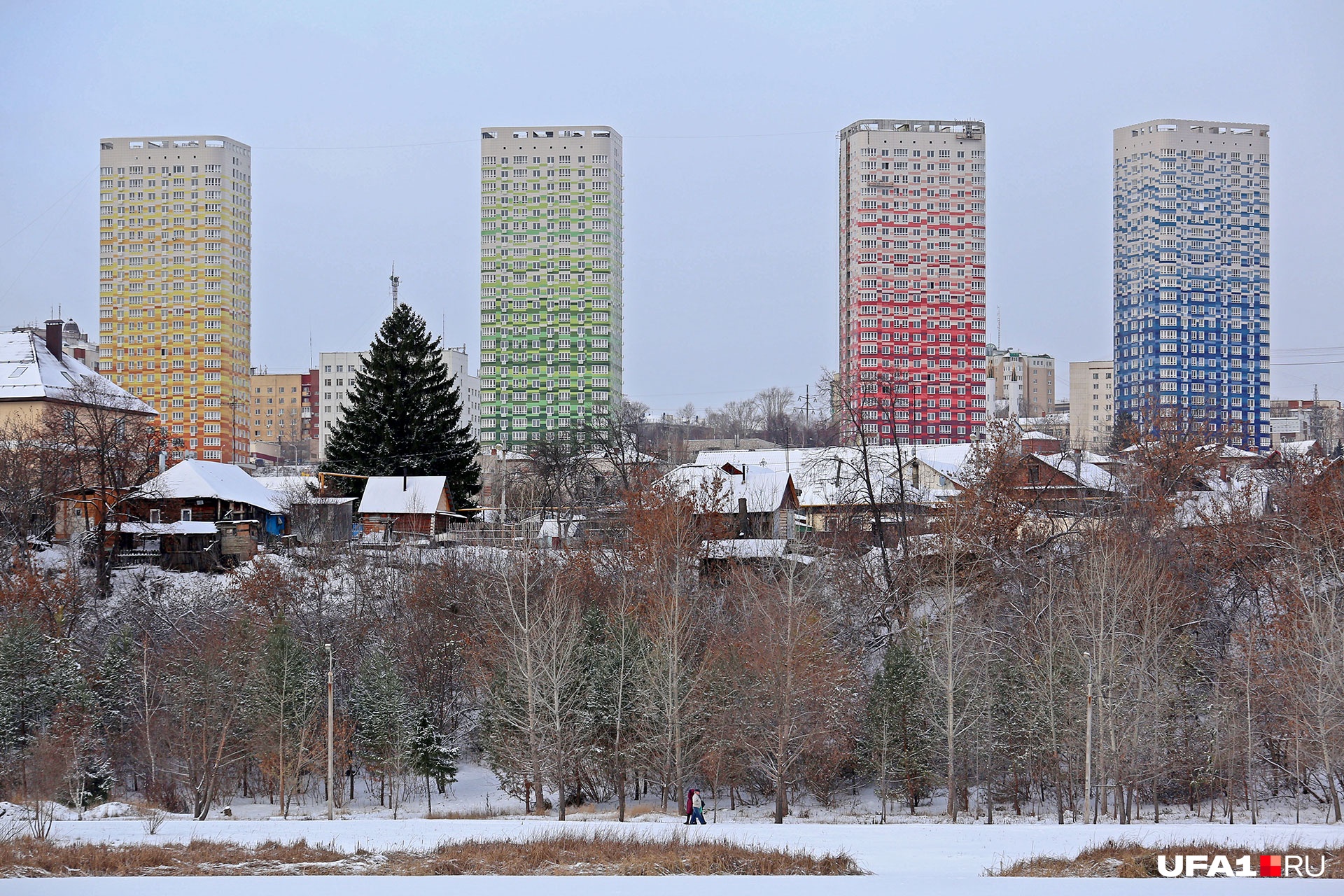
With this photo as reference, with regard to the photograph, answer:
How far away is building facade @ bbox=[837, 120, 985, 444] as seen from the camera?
113000mm

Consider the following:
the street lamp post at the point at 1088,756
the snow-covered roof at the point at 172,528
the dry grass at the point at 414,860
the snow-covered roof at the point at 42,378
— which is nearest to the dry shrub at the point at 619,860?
the dry grass at the point at 414,860

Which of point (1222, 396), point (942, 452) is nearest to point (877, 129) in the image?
point (1222, 396)

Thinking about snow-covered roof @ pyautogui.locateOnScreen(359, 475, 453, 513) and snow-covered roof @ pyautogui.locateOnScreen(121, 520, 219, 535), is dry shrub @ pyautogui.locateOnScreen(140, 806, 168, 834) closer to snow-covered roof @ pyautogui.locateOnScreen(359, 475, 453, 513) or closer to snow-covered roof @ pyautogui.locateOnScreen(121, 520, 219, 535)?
snow-covered roof @ pyautogui.locateOnScreen(121, 520, 219, 535)

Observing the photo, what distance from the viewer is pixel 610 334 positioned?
382 ft

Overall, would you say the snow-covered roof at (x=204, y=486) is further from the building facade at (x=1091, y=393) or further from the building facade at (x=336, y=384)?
the building facade at (x=1091, y=393)

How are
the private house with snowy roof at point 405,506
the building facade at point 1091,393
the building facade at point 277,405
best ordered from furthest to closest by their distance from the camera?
the building facade at point 277,405 → the building facade at point 1091,393 → the private house with snowy roof at point 405,506

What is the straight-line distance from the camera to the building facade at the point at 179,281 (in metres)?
115

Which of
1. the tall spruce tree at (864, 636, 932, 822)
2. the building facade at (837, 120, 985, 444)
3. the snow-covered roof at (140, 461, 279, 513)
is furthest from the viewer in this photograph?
the building facade at (837, 120, 985, 444)

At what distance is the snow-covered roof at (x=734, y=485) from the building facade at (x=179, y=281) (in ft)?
245

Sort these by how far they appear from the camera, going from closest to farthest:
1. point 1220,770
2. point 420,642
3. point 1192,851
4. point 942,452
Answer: point 1192,851 < point 1220,770 < point 420,642 < point 942,452

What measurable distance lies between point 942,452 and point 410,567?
115ft

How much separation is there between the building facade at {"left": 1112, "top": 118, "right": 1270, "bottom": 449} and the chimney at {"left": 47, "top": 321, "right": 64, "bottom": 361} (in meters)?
91.7

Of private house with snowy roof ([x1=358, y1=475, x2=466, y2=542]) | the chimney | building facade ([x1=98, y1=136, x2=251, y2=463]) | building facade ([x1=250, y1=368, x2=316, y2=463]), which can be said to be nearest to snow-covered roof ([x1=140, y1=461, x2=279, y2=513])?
private house with snowy roof ([x1=358, y1=475, x2=466, y2=542])

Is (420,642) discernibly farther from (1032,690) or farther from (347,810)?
(1032,690)
